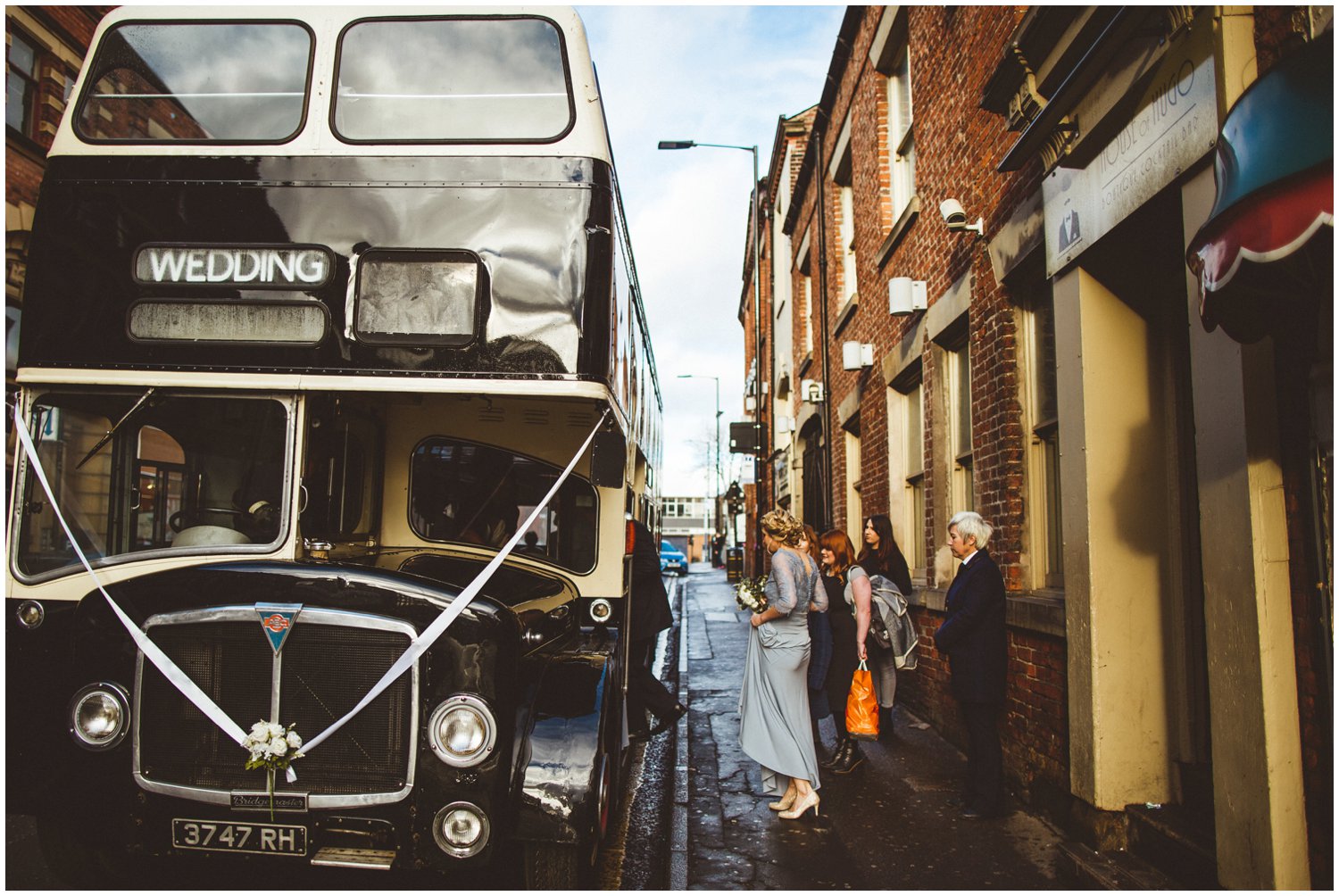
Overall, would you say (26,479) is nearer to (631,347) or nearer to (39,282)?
(39,282)

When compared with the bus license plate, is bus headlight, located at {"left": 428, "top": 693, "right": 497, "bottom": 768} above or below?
above

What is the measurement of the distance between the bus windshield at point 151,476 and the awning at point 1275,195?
366 centimetres

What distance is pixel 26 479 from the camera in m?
4.03

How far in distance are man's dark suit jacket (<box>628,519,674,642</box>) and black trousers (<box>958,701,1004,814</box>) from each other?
2.01m

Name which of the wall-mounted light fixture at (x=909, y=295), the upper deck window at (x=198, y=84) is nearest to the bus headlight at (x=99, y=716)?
the upper deck window at (x=198, y=84)

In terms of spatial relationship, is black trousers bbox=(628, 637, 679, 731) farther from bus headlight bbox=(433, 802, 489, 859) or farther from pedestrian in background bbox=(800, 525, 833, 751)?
bus headlight bbox=(433, 802, 489, 859)

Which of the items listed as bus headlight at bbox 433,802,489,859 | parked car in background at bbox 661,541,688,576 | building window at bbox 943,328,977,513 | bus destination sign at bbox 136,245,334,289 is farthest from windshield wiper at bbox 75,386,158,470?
parked car in background at bbox 661,541,688,576

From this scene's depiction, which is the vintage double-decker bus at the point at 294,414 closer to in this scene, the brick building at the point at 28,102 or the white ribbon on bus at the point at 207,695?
the white ribbon on bus at the point at 207,695

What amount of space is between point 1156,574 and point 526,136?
3.96 metres

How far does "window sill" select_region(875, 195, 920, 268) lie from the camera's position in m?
8.56

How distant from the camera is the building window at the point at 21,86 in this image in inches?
539

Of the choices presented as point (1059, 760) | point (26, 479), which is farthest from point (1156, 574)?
point (26, 479)

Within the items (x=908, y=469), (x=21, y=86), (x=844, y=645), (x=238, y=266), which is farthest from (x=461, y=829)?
(x=21, y=86)

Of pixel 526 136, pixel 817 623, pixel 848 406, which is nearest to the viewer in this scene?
pixel 526 136
